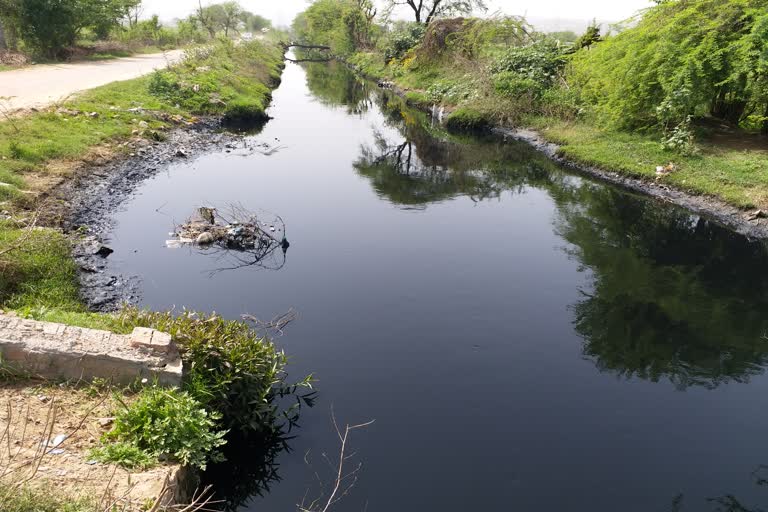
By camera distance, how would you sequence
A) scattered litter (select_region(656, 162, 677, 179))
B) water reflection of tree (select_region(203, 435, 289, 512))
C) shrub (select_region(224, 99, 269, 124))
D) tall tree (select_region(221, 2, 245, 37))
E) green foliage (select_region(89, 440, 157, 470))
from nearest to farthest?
1. green foliage (select_region(89, 440, 157, 470))
2. water reflection of tree (select_region(203, 435, 289, 512))
3. scattered litter (select_region(656, 162, 677, 179))
4. shrub (select_region(224, 99, 269, 124))
5. tall tree (select_region(221, 2, 245, 37))

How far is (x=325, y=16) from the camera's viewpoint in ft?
225

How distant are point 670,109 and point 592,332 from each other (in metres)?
11.1

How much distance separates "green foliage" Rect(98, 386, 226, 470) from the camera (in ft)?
16.0

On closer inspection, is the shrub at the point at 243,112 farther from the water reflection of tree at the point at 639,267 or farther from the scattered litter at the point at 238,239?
the scattered litter at the point at 238,239

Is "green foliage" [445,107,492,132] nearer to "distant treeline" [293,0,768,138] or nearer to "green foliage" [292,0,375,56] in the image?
"distant treeline" [293,0,768,138]

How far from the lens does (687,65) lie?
625 inches

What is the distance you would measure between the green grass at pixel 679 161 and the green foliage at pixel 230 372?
42.5 ft

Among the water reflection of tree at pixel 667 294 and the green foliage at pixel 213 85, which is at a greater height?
the green foliage at pixel 213 85

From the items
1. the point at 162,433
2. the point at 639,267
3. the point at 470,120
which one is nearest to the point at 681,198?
the point at 639,267

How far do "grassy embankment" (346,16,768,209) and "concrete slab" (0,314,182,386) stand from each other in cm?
1403

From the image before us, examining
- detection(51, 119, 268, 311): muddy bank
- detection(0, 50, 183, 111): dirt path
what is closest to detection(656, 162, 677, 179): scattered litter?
detection(51, 119, 268, 311): muddy bank

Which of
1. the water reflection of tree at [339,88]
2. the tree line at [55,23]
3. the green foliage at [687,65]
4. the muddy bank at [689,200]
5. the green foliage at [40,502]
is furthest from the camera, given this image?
the water reflection of tree at [339,88]

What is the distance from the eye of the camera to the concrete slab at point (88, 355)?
5699mm

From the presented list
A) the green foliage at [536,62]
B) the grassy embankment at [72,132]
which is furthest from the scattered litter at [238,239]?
the green foliage at [536,62]
